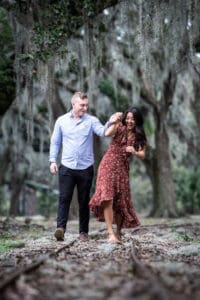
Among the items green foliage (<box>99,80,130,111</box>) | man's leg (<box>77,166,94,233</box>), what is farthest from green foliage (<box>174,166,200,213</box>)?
man's leg (<box>77,166,94,233</box>)

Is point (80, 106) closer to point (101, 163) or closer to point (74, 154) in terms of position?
point (74, 154)

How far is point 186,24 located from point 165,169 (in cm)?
728

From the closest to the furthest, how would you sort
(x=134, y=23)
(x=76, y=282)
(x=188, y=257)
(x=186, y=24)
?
(x=76, y=282), (x=188, y=257), (x=186, y=24), (x=134, y=23)

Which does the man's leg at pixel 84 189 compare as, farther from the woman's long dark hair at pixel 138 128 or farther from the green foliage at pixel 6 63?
the green foliage at pixel 6 63

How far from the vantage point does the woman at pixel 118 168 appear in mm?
7383

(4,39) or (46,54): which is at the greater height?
(4,39)

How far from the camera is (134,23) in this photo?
16719 mm

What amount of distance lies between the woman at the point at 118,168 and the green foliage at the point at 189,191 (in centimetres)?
1864

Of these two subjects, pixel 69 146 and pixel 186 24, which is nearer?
pixel 69 146

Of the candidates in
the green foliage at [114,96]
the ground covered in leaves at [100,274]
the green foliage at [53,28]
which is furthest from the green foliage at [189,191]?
the ground covered in leaves at [100,274]

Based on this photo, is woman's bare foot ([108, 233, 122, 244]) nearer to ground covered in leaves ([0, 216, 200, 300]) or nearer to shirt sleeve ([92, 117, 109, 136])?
ground covered in leaves ([0, 216, 200, 300])

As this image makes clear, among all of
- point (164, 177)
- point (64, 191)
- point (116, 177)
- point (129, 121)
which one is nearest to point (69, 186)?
point (64, 191)

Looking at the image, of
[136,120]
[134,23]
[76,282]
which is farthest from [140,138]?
[134,23]

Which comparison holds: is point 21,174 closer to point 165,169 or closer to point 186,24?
point 165,169
